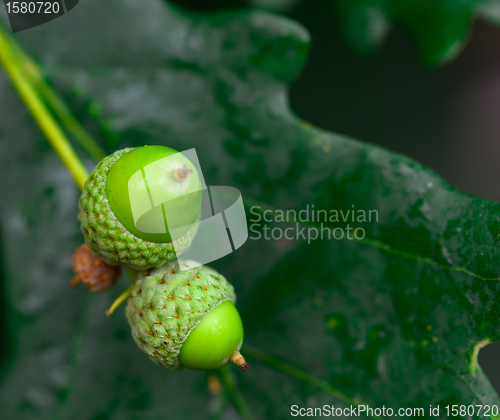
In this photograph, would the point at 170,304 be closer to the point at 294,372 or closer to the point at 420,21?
the point at 294,372

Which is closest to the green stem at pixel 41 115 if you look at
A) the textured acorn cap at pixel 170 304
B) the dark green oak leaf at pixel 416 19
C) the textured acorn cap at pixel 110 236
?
the textured acorn cap at pixel 110 236

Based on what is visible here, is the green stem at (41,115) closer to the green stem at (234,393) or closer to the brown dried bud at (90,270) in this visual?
the brown dried bud at (90,270)

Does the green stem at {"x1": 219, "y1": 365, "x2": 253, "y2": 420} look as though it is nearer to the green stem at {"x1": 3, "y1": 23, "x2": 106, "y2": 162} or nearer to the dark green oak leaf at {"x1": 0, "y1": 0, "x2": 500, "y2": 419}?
the dark green oak leaf at {"x1": 0, "y1": 0, "x2": 500, "y2": 419}

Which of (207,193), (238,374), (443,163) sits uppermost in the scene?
(207,193)

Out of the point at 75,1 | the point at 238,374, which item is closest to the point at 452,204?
the point at 238,374

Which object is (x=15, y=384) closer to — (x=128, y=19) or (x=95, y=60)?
(x=95, y=60)
